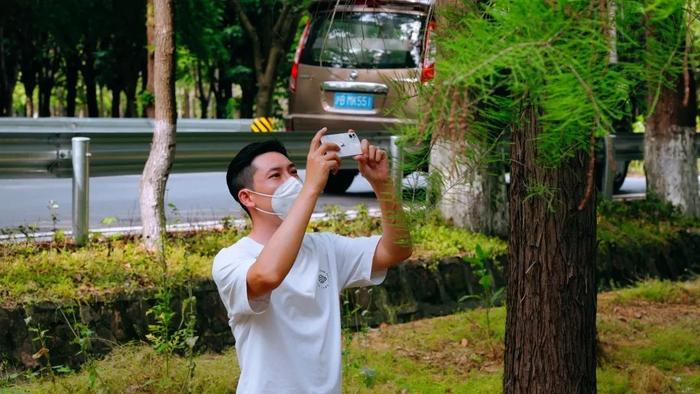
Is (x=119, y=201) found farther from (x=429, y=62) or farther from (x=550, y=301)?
(x=429, y=62)

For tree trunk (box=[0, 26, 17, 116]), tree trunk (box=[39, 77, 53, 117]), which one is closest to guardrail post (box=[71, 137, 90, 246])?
tree trunk (box=[0, 26, 17, 116])

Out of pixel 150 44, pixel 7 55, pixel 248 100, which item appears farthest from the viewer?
pixel 7 55

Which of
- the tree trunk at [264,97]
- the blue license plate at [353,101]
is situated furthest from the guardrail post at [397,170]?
the tree trunk at [264,97]

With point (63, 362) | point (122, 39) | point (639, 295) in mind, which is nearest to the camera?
point (63, 362)

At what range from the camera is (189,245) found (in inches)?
284

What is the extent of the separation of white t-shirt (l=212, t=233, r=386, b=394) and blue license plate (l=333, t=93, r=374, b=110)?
6.82 m

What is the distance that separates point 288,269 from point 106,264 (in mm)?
3611

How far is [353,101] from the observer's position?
34.0ft

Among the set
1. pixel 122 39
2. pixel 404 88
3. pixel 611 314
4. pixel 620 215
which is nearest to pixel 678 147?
pixel 620 215

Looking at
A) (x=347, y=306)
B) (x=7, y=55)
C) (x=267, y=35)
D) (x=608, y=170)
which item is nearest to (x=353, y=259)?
(x=347, y=306)

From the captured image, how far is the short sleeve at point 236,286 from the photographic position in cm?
305

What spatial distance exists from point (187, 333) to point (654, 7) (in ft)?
12.5

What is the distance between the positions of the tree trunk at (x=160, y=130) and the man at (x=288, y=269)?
3.77m

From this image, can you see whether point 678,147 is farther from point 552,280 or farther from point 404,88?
point 404,88
